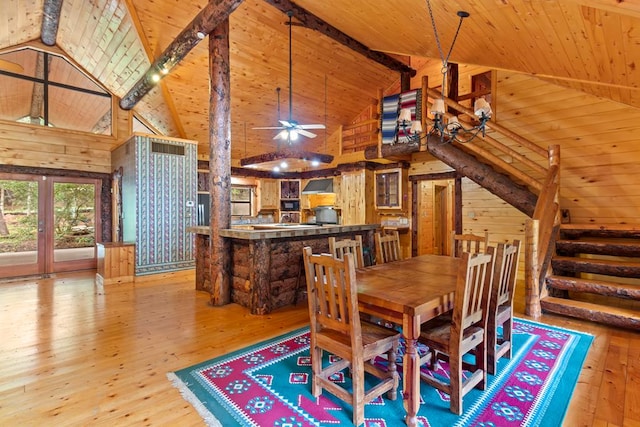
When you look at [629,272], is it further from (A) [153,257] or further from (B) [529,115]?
(A) [153,257]

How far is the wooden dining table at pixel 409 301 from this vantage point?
187 cm

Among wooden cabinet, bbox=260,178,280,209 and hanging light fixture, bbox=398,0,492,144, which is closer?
hanging light fixture, bbox=398,0,492,144

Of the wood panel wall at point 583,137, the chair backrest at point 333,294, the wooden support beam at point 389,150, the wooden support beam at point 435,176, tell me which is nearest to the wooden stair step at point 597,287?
the wood panel wall at point 583,137

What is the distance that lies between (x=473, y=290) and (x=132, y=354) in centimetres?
293

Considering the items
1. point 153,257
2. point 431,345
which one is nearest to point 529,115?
point 431,345

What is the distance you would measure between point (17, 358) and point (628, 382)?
4993 millimetres

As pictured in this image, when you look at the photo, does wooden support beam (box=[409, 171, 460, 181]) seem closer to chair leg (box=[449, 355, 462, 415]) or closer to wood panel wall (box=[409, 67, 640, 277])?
wood panel wall (box=[409, 67, 640, 277])

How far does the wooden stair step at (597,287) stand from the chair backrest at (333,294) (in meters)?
3.37

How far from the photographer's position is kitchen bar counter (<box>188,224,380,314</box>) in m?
3.88

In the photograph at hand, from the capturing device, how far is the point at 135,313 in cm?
397

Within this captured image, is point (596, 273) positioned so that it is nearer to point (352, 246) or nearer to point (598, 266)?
point (598, 266)

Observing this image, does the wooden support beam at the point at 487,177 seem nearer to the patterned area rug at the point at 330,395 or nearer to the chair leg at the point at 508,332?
the patterned area rug at the point at 330,395

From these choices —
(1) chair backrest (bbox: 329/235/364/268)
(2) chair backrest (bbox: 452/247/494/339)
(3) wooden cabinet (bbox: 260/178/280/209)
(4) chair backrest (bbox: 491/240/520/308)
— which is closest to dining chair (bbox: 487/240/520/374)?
(4) chair backrest (bbox: 491/240/520/308)

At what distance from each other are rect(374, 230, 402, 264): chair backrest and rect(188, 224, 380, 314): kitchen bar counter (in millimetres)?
1117
